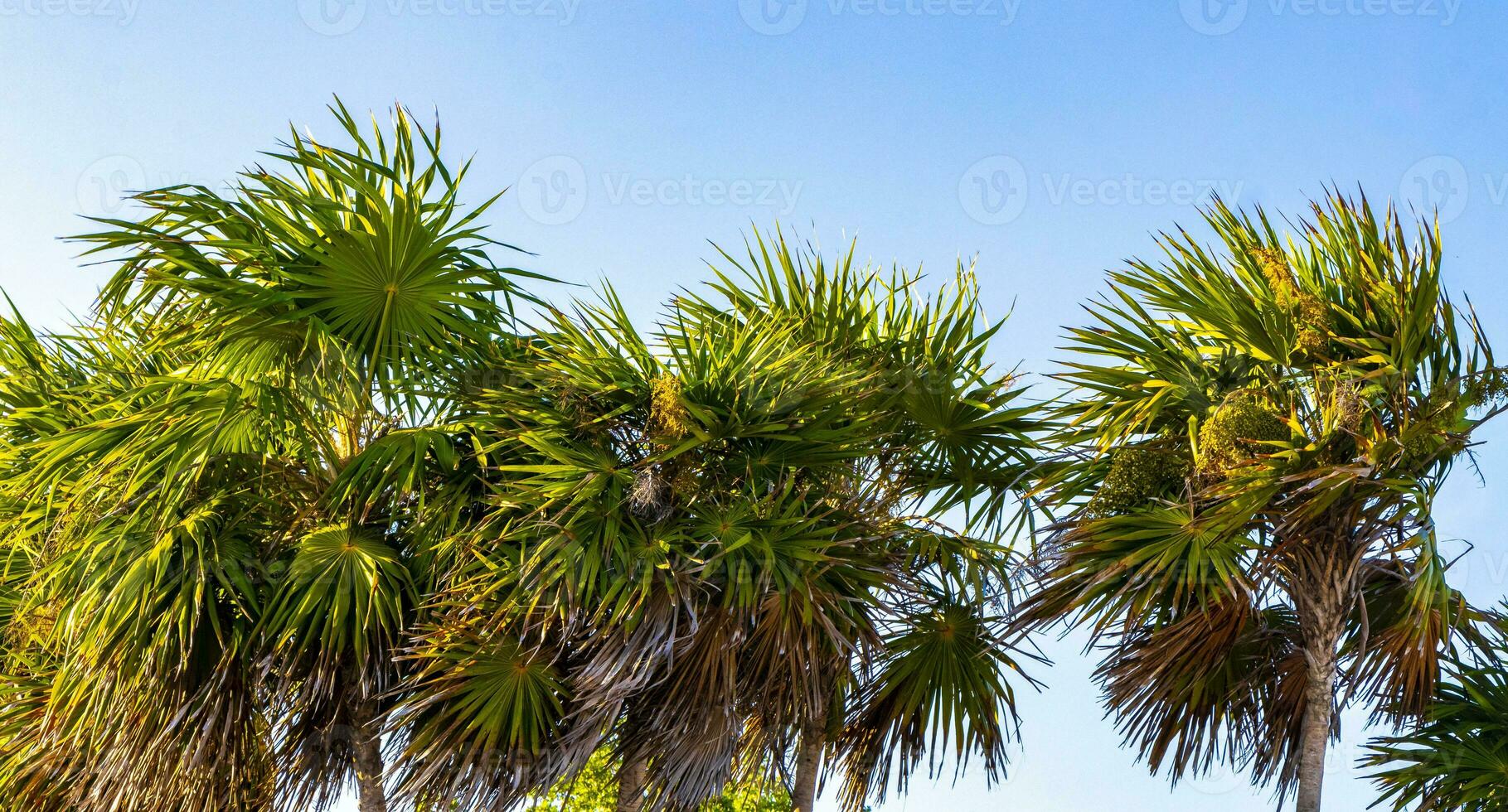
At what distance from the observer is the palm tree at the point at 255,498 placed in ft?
25.1

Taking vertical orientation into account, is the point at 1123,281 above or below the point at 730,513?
above

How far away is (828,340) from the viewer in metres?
9.25

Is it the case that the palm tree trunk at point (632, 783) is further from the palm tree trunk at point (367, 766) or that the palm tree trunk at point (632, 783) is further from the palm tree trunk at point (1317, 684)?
the palm tree trunk at point (1317, 684)

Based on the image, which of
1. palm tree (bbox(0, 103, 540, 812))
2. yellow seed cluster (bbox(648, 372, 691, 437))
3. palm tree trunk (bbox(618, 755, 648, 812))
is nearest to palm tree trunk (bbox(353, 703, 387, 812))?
palm tree (bbox(0, 103, 540, 812))

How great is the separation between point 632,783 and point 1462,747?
17.3 ft

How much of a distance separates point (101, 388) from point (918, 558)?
5854 millimetres

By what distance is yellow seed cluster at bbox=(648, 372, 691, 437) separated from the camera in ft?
24.3

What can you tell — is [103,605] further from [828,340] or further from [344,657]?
[828,340]

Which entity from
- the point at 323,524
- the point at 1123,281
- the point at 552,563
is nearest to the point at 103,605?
the point at 323,524

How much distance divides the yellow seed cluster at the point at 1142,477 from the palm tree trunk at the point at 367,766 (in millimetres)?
4917

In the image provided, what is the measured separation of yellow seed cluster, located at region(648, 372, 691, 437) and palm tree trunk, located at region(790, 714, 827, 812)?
267cm

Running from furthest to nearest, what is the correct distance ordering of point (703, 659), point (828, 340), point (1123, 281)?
point (828, 340), point (1123, 281), point (703, 659)

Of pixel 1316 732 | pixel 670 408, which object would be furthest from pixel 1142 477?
pixel 670 408

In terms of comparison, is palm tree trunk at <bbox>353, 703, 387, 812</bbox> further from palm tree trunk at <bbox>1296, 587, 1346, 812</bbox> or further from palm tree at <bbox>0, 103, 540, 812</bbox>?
palm tree trunk at <bbox>1296, 587, 1346, 812</bbox>
